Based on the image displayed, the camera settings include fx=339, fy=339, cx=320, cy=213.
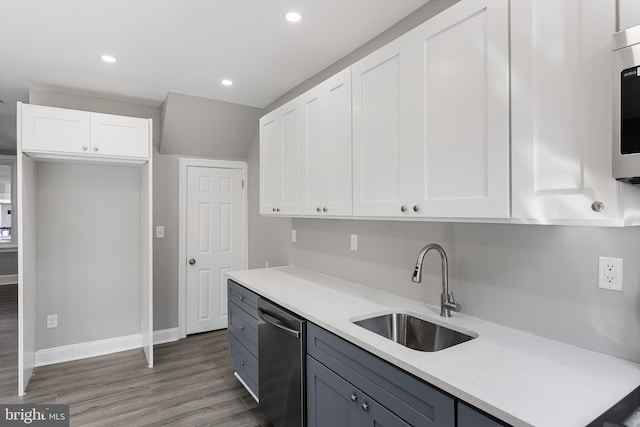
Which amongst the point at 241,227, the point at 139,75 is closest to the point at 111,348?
the point at 241,227

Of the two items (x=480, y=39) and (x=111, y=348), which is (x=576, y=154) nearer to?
(x=480, y=39)

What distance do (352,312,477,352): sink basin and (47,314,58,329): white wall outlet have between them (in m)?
3.29

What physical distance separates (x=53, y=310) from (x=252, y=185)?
7.82 feet

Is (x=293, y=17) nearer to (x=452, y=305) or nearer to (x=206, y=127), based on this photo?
(x=452, y=305)

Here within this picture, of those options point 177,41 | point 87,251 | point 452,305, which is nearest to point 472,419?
point 452,305

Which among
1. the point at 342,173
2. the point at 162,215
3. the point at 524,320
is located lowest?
the point at 524,320

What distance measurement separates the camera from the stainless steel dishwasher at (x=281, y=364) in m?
1.83

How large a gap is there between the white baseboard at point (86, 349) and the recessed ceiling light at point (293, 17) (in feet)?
11.5

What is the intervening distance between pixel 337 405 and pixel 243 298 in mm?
1258

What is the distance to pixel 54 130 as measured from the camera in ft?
9.38

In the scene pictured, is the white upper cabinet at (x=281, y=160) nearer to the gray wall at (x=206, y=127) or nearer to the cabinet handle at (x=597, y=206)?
the gray wall at (x=206, y=127)

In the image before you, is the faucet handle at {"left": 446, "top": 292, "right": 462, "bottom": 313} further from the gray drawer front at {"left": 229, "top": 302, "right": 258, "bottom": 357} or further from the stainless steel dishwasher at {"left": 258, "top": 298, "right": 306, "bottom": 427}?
the gray drawer front at {"left": 229, "top": 302, "right": 258, "bottom": 357}

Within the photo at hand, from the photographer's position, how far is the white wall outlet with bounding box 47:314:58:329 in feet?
10.9

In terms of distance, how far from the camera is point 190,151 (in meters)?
3.97
